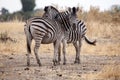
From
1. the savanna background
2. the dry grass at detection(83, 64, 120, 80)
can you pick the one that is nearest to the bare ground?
the savanna background

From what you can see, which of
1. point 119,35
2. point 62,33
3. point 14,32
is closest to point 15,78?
point 62,33

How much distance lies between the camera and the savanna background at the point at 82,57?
11859mm

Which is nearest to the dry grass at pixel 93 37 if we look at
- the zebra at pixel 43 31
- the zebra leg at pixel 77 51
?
the zebra leg at pixel 77 51

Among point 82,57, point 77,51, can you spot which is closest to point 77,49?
point 77,51

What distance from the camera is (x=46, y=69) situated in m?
13.4

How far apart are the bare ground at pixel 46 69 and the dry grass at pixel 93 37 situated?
1.71 m

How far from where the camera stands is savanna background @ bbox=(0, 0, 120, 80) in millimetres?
11859

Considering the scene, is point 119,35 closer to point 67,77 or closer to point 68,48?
point 68,48

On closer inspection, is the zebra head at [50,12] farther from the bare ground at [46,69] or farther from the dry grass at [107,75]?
the dry grass at [107,75]

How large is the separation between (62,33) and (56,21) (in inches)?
16.6

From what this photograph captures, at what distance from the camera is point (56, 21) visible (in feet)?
50.4

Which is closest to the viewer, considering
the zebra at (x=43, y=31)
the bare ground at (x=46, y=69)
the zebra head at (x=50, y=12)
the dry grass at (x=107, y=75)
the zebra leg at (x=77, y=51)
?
the dry grass at (x=107, y=75)

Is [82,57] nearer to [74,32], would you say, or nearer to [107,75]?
[74,32]

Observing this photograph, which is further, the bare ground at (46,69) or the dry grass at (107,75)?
the bare ground at (46,69)
